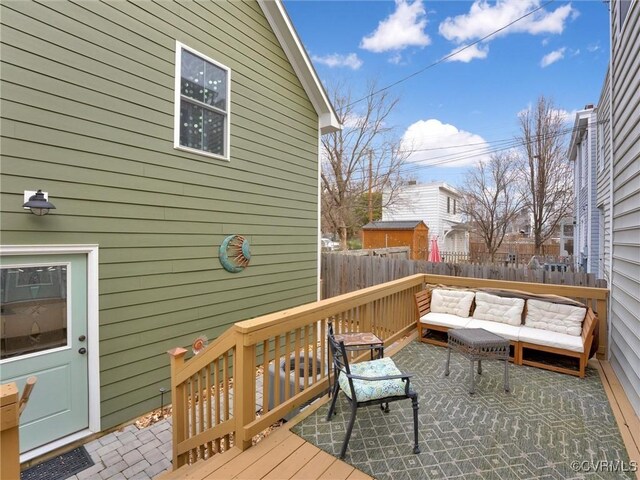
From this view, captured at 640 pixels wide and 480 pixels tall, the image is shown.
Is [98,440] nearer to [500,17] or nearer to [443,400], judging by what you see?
[443,400]

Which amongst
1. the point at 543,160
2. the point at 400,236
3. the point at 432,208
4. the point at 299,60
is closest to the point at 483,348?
the point at 299,60

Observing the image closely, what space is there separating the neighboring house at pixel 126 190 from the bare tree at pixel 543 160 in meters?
9.85

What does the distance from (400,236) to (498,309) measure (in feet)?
40.6

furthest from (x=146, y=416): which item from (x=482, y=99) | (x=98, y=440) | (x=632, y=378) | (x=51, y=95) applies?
(x=482, y=99)

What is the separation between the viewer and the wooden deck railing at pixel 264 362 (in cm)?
235

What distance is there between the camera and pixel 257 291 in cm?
546

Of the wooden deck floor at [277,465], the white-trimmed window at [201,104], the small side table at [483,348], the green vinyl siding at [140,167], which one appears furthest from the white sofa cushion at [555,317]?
the white-trimmed window at [201,104]

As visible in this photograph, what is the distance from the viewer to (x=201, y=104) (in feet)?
15.1

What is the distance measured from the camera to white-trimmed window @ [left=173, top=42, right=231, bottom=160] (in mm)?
4355

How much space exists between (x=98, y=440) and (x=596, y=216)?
1104 cm

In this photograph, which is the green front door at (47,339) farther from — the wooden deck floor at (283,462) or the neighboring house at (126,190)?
the wooden deck floor at (283,462)

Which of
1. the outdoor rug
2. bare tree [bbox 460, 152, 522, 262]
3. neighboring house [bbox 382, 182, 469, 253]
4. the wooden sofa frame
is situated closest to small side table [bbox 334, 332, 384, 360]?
the outdoor rug

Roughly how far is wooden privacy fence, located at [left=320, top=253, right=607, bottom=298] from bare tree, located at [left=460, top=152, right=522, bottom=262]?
550cm

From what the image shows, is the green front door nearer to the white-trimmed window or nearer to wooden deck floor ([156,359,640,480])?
wooden deck floor ([156,359,640,480])
